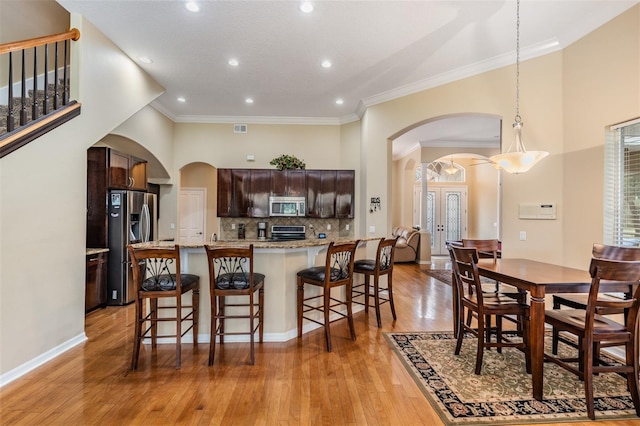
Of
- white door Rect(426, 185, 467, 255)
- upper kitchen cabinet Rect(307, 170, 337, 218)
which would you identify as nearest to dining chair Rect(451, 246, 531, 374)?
upper kitchen cabinet Rect(307, 170, 337, 218)

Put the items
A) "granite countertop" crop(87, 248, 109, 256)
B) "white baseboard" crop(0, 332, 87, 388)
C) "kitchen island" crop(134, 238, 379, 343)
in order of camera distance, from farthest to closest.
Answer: "granite countertop" crop(87, 248, 109, 256) < "kitchen island" crop(134, 238, 379, 343) < "white baseboard" crop(0, 332, 87, 388)

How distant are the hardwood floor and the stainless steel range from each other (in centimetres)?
329

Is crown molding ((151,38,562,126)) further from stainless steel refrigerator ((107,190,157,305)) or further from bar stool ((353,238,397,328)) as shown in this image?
bar stool ((353,238,397,328))

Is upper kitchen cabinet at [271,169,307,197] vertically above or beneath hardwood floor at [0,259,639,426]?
above

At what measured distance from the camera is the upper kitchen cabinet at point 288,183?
661 cm

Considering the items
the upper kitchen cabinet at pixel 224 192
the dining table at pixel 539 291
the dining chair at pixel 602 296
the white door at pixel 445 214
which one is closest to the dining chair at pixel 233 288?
the dining table at pixel 539 291

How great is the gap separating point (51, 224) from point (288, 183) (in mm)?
4162

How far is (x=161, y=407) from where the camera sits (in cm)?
221

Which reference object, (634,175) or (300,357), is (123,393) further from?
(634,175)

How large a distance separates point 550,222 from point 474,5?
8.62 ft

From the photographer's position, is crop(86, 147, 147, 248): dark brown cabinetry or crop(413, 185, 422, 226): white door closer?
crop(86, 147, 147, 248): dark brown cabinetry

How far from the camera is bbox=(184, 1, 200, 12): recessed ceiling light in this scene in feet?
10.1

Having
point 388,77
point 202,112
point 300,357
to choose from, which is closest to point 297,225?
point 202,112

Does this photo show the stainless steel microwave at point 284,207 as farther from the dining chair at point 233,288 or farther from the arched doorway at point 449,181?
the arched doorway at point 449,181
